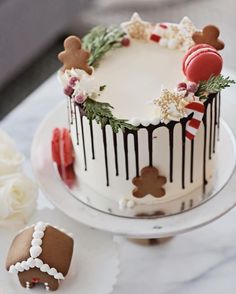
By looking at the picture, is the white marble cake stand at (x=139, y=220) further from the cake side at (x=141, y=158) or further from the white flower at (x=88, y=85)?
the white flower at (x=88, y=85)

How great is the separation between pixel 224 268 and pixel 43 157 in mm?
468

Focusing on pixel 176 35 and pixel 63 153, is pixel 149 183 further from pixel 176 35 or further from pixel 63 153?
pixel 176 35

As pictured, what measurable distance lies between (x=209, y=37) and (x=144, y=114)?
24 centimetres

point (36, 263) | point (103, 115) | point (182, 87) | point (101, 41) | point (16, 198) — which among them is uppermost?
point (101, 41)

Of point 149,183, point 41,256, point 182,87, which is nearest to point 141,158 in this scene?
point 149,183

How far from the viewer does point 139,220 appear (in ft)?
4.66

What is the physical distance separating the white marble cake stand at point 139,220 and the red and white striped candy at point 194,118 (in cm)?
16

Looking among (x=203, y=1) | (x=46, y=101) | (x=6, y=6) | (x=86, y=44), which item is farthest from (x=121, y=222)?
(x=203, y=1)

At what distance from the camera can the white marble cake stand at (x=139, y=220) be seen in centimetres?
139

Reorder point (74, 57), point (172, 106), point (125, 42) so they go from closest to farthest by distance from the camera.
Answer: point (172, 106), point (74, 57), point (125, 42)

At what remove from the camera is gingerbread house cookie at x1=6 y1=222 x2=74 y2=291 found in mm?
1368

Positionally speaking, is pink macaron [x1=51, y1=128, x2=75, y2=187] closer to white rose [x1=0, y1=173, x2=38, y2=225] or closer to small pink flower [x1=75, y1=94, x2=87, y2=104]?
white rose [x1=0, y1=173, x2=38, y2=225]

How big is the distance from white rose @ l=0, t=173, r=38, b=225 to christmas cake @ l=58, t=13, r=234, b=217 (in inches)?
4.0

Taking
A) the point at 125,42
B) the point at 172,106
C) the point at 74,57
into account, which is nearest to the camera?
the point at 172,106
